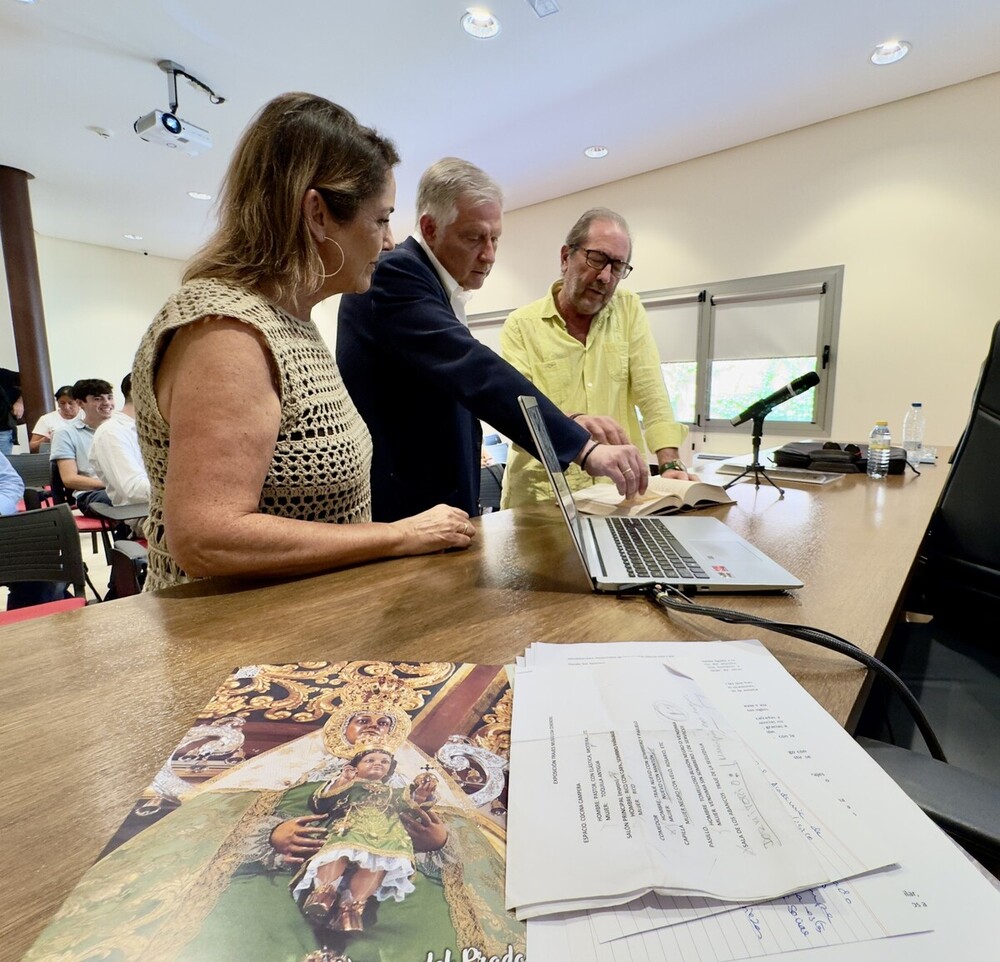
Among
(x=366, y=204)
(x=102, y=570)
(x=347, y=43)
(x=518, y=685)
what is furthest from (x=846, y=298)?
(x=102, y=570)

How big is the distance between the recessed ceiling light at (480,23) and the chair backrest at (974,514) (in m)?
2.76

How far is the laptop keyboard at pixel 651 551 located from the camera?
Result: 746mm

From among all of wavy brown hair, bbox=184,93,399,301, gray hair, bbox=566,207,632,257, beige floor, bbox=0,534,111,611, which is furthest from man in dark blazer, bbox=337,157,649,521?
beige floor, bbox=0,534,111,611

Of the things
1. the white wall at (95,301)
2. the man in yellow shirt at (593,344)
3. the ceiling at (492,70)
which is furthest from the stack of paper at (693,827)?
the white wall at (95,301)

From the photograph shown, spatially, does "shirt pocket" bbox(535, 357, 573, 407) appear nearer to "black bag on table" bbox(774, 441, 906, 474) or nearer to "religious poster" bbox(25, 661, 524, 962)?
"black bag on table" bbox(774, 441, 906, 474)

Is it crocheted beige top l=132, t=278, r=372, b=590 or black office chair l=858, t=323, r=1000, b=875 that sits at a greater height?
crocheted beige top l=132, t=278, r=372, b=590

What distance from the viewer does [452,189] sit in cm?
129

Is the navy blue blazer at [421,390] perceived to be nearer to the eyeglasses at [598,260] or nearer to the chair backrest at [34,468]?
the eyeglasses at [598,260]

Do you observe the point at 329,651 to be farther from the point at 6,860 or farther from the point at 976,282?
the point at 976,282

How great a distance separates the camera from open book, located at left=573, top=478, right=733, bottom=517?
1193mm

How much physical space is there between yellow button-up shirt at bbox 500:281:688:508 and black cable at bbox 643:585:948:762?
1.10 metres

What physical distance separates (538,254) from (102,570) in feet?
14.8

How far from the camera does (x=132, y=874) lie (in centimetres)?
29

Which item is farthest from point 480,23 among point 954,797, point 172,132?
point 954,797
